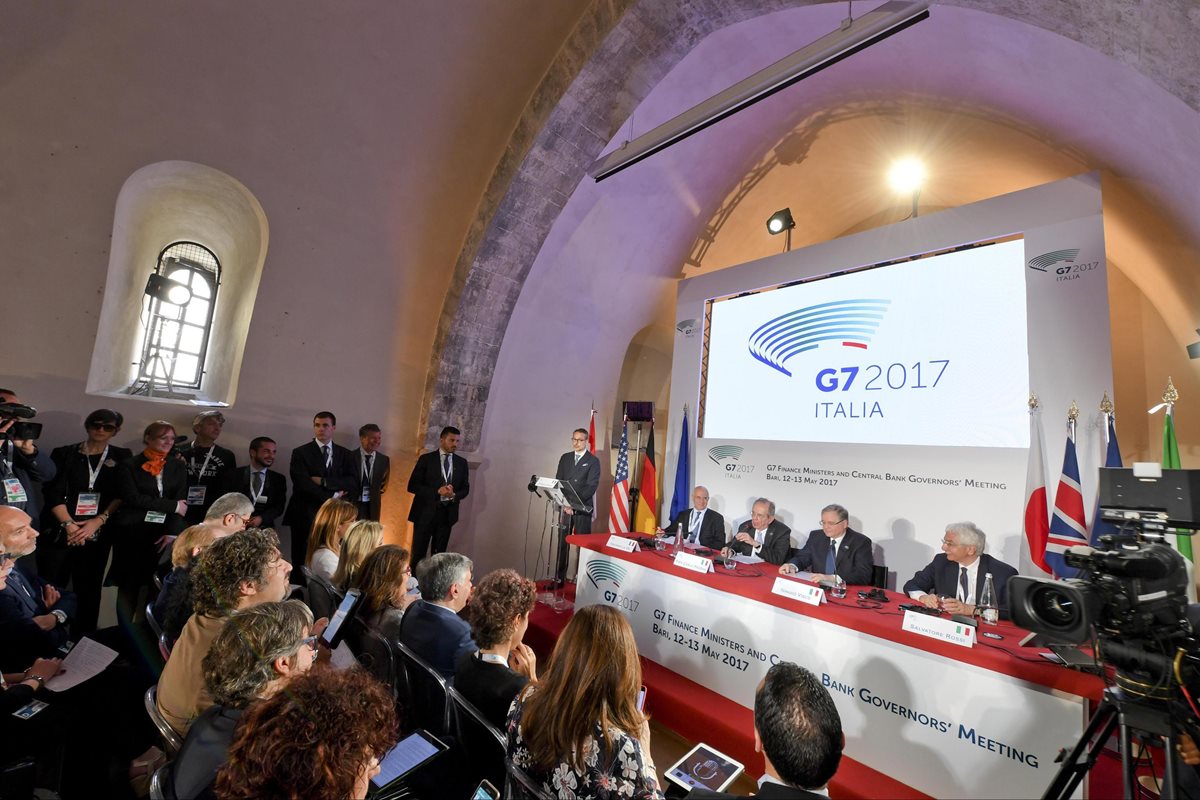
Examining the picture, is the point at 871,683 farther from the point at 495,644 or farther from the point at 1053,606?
the point at 495,644

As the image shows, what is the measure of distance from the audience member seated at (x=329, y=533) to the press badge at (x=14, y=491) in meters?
1.55

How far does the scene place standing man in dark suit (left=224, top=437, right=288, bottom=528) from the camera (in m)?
4.39

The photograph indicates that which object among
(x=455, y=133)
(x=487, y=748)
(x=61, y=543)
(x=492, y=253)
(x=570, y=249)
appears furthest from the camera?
(x=570, y=249)

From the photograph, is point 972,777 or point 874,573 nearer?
point 972,777

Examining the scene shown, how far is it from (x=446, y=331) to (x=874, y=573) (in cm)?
448

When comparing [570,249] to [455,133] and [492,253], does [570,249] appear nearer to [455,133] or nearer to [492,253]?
[492,253]

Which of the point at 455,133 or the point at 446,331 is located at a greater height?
the point at 455,133

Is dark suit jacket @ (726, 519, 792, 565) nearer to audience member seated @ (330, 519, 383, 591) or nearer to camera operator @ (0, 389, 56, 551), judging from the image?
audience member seated @ (330, 519, 383, 591)

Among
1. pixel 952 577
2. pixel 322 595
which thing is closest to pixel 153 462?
pixel 322 595

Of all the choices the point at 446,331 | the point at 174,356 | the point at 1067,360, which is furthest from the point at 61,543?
the point at 1067,360

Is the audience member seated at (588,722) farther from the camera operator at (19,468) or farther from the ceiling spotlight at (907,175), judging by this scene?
the ceiling spotlight at (907,175)

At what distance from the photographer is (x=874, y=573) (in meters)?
3.67

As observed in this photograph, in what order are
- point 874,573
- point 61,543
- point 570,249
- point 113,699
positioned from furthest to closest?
point 570,249
point 874,573
point 61,543
point 113,699

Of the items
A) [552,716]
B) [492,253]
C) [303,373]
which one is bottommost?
[552,716]
